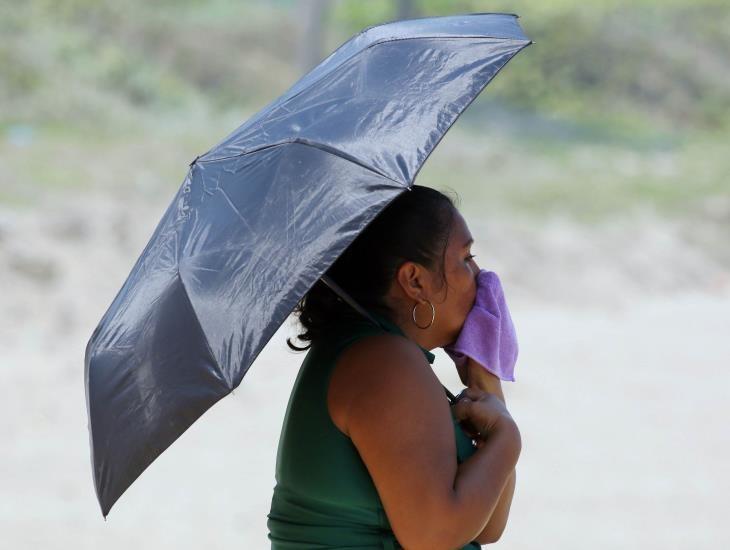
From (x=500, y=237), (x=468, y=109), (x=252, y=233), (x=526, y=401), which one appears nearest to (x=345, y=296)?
(x=252, y=233)

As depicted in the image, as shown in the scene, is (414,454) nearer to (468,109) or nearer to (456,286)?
(456,286)

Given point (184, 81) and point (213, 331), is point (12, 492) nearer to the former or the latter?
point (213, 331)

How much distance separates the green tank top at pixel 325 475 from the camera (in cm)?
171

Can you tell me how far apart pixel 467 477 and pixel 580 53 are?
14106mm

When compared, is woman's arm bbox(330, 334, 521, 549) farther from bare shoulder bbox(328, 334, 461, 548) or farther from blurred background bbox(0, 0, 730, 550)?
blurred background bbox(0, 0, 730, 550)

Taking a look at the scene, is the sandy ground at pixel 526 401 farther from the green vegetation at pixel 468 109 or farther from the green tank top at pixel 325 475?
the green tank top at pixel 325 475

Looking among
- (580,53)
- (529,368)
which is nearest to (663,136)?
(580,53)

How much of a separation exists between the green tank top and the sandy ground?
2948 mm

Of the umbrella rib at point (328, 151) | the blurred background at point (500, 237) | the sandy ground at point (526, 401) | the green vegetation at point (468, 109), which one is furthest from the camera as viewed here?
the green vegetation at point (468, 109)

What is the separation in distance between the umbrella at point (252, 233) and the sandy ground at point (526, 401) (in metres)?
3.02

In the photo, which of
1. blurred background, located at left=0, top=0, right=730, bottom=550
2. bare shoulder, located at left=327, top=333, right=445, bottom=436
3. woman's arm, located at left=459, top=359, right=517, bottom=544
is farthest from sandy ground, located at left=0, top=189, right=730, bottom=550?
bare shoulder, located at left=327, top=333, right=445, bottom=436

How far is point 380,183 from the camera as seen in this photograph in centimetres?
164

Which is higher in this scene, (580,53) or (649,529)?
(580,53)

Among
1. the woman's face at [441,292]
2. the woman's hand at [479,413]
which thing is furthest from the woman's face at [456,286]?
the woman's hand at [479,413]
